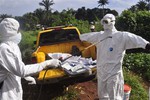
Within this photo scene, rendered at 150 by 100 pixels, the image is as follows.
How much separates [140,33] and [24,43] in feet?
18.2

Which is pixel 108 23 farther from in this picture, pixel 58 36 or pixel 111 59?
pixel 58 36

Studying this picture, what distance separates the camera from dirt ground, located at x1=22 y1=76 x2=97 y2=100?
24.4 ft

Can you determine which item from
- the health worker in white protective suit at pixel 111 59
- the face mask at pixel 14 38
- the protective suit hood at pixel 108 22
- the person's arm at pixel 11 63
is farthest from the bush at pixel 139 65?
the person's arm at pixel 11 63

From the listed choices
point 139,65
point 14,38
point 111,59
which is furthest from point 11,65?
point 139,65

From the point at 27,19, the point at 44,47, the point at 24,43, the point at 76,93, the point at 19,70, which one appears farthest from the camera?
the point at 27,19

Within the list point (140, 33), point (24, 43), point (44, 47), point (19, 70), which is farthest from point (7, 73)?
point (140, 33)

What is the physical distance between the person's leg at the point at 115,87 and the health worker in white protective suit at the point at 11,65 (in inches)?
87.0

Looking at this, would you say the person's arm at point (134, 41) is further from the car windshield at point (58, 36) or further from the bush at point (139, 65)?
the bush at point (139, 65)

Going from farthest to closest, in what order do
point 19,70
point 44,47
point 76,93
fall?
point 44,47 → point 76,93 → point 19,70

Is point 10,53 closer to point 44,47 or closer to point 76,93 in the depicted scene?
point 76,93

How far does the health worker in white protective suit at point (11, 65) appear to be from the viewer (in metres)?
3.63

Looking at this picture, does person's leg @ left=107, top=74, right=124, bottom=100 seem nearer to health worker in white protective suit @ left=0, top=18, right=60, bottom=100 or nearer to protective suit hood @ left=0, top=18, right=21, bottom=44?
health worker in white protective suit @ left=0, top=18, right=60, bottom=100

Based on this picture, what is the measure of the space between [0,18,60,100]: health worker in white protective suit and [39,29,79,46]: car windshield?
15.4ft

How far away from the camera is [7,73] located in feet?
12.4
